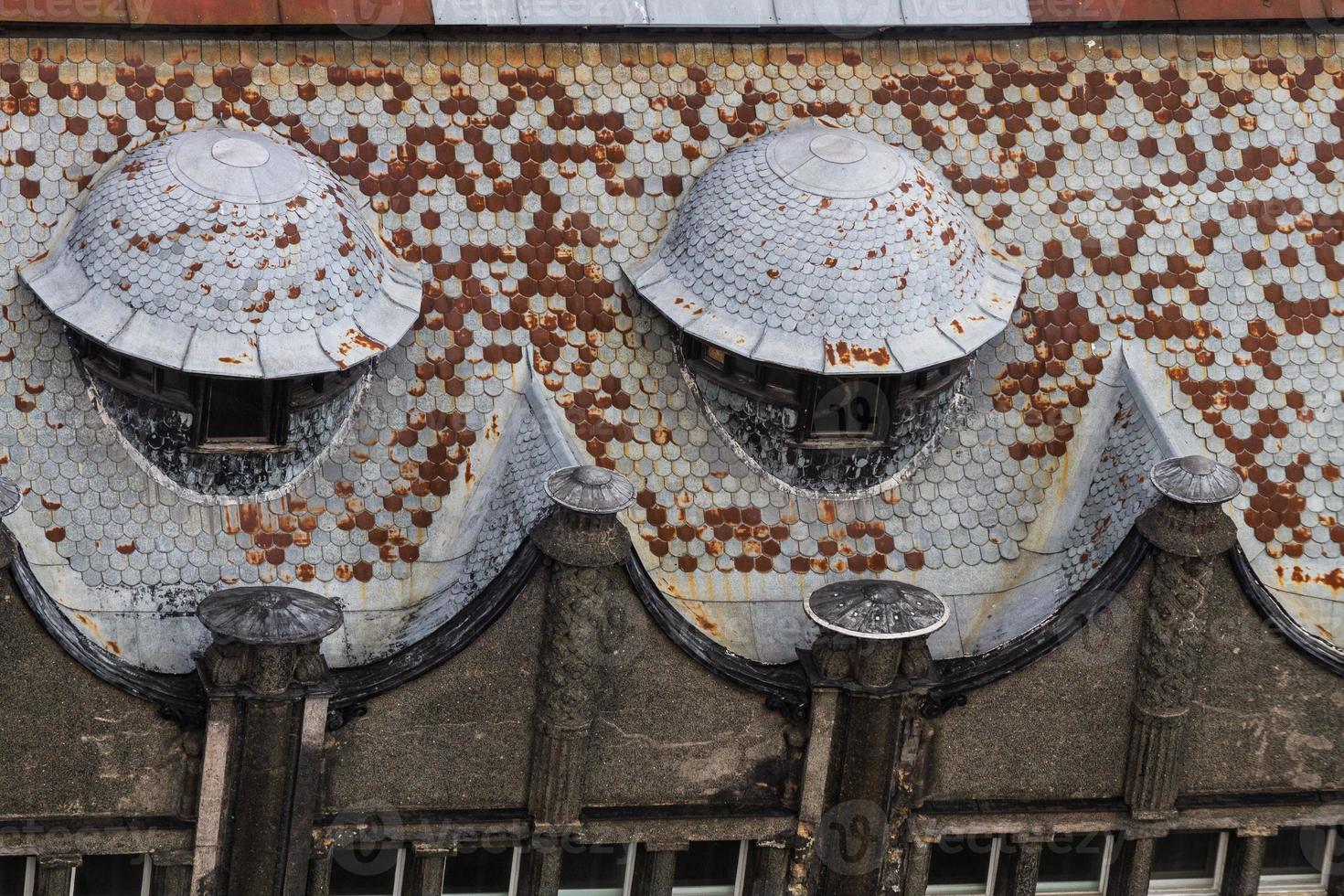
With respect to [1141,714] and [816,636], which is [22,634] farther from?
[1141,714]

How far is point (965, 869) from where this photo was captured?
1258 inches

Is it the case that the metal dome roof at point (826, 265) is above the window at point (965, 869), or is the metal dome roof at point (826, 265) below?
above

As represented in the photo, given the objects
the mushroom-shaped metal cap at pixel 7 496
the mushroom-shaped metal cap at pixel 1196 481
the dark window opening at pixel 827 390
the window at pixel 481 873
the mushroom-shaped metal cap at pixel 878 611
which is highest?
the dark window opening at pixel 827 390

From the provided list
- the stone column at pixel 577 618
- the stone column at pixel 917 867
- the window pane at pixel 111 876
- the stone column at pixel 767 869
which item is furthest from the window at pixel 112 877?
the stone column at pixel 917 867

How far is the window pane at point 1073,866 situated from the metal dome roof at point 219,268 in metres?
9.54

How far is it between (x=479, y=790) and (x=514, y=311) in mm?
5525

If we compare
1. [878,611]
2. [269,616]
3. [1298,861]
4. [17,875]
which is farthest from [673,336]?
[1298,861]

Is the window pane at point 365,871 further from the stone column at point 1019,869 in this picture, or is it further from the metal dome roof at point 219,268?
the stone column at point 1019,869

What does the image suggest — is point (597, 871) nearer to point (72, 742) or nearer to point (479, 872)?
point (479, 872)

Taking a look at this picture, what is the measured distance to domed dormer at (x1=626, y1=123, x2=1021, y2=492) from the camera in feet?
101

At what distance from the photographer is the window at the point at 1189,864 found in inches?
1273

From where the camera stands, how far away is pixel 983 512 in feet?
106

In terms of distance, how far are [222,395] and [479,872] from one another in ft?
19.4

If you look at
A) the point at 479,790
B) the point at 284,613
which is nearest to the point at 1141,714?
the point at 479,790
